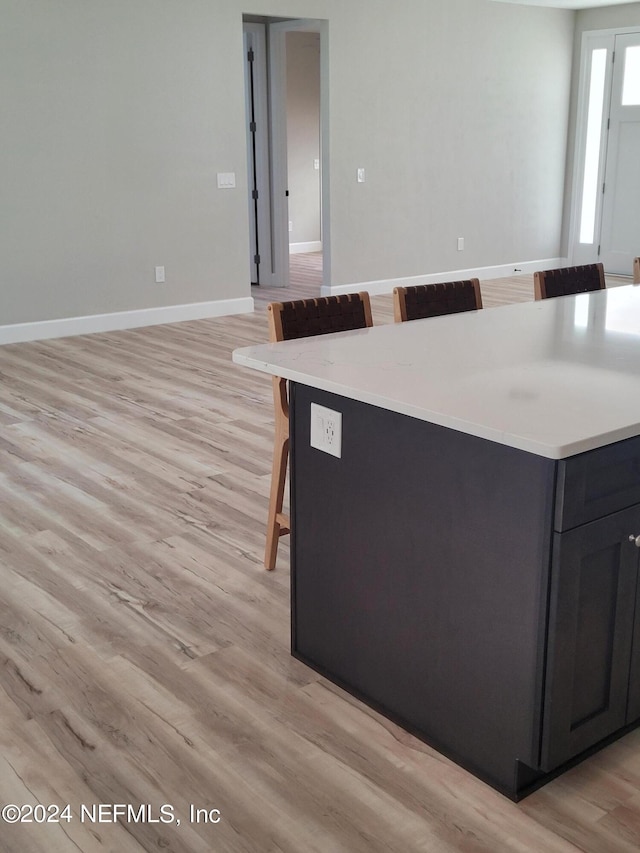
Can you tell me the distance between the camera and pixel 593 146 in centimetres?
983

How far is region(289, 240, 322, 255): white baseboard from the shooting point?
12.2 meters

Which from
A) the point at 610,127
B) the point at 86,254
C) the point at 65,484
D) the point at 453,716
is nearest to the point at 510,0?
the point at 610,127

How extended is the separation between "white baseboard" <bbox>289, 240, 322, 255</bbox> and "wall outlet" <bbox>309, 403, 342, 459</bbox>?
33.4 ft

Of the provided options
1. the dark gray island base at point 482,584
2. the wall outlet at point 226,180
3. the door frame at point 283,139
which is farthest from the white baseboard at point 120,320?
the dark gray island base at point 482,584

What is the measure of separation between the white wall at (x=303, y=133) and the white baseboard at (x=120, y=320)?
437 cm

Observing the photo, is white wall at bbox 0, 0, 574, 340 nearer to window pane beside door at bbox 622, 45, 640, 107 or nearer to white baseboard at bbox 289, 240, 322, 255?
window pane beside door at bbox 622, 45, 640, 107

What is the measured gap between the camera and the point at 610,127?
9586 millimetres

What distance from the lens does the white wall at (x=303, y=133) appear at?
11594 millimetres

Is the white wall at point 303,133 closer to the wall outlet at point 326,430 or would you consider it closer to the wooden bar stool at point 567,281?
the wooden bar stool at point 567,281

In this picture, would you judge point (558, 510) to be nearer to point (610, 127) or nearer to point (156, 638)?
point (156, 638)

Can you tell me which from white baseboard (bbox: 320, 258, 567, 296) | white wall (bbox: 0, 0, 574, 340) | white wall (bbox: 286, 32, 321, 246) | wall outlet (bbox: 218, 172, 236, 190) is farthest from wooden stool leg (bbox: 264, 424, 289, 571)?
white wall (bbox: 286, 32, 321, 246)

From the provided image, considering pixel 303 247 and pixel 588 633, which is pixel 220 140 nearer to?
pixel 303 247

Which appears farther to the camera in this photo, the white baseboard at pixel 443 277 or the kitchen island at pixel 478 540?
the white baseboard at pixel 443 277

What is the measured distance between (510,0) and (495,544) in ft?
27.4
